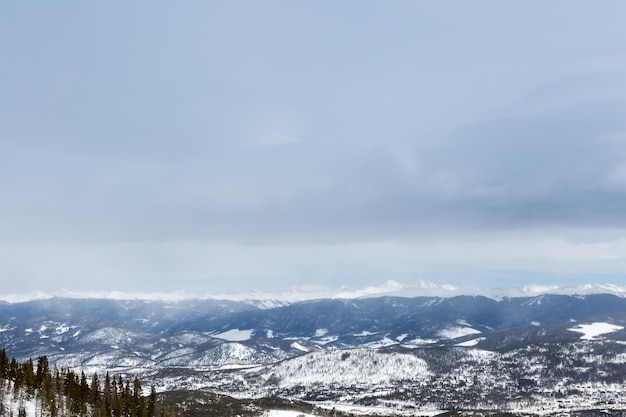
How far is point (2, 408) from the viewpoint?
169500 mm

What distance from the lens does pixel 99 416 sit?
192 meters

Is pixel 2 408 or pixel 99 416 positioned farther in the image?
pixel 99 416

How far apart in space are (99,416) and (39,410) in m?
20.6

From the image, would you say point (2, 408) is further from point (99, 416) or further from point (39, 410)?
point (99, 416)

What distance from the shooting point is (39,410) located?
603 feet

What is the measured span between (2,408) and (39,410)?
1635cm

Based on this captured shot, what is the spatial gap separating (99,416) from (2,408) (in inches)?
1339

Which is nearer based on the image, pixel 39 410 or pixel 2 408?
pixel 2 408

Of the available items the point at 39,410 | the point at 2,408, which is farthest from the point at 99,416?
the point at 2,408
